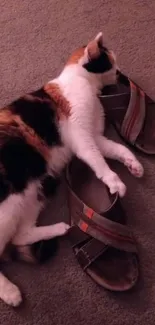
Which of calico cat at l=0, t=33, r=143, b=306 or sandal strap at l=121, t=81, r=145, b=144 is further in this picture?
sandal strap at l=121, t=81, r=145, b=144

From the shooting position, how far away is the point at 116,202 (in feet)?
4.57

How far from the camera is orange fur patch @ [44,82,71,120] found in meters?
1.52

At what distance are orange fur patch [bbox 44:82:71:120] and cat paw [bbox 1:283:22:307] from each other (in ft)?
1.90

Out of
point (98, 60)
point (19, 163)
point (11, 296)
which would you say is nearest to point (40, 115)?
point (19, 163)

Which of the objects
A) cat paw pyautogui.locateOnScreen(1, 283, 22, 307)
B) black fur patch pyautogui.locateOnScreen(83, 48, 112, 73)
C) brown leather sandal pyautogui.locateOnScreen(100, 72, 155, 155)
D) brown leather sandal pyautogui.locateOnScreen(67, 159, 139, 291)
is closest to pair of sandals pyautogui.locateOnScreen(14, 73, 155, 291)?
brown leather sandal pyautogui.locateOnScreen(67, 159, 139, 291)

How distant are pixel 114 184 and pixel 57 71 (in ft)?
2.20

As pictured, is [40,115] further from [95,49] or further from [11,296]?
[11,296]

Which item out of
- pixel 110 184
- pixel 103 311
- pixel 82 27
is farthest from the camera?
pixel 82 27

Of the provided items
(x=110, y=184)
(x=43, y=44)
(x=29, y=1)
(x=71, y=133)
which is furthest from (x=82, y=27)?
(x=110, y=184)

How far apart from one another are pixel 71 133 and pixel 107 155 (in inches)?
6.5

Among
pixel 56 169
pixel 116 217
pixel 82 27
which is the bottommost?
pixel 116 217

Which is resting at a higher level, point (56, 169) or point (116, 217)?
point (56, 169)

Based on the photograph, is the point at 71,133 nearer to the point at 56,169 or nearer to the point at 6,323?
the point at 56,169

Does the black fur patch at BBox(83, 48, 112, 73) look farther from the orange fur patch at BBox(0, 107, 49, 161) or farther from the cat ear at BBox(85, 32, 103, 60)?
the orange fur patch at BBox(0, 107, 49, 161)
